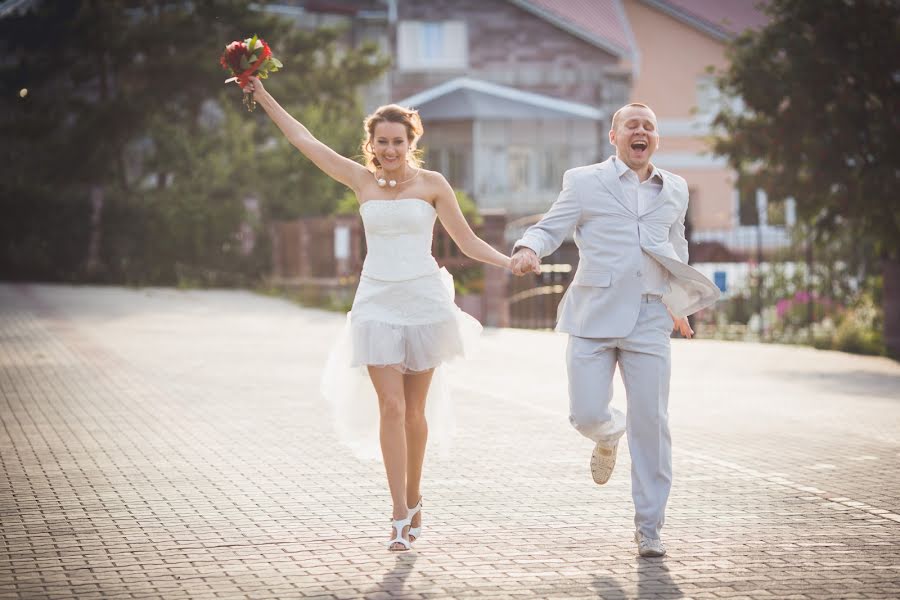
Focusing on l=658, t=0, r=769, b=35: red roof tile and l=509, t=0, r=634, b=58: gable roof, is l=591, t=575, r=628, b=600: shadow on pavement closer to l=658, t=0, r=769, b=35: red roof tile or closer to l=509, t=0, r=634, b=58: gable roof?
l=509, t=0, r=634, b=58: gable roof

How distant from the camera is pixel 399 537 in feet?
22.4

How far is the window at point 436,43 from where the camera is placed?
Answer: 4481 centimetres

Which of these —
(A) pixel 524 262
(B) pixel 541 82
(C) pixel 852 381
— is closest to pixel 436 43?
(B) pixel 541 82

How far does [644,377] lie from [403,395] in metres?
1.14

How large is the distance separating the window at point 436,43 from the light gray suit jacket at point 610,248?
125 ft

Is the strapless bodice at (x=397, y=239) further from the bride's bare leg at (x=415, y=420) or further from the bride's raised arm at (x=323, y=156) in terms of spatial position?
the bride's bare leg at (x=415, y=420)

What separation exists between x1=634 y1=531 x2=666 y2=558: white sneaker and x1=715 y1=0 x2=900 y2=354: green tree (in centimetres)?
1219

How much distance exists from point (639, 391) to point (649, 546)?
27.8 inches

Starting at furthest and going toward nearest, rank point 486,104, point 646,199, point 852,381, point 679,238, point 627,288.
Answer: point 486,104 < point 852,381 < point 679,238 < point 646,199 < point 627,288

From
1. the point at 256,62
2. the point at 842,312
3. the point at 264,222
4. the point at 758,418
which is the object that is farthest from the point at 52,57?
the point at 256,62

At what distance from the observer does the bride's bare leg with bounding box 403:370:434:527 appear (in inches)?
284

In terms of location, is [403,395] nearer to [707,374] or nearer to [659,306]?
[659,306]

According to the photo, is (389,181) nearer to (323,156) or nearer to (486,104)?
(323,156)

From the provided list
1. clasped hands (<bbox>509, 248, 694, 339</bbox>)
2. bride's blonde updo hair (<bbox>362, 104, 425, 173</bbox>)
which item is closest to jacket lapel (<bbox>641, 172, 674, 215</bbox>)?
clasped hands (<bbox>509, 248, 694, 339</bbox>)
